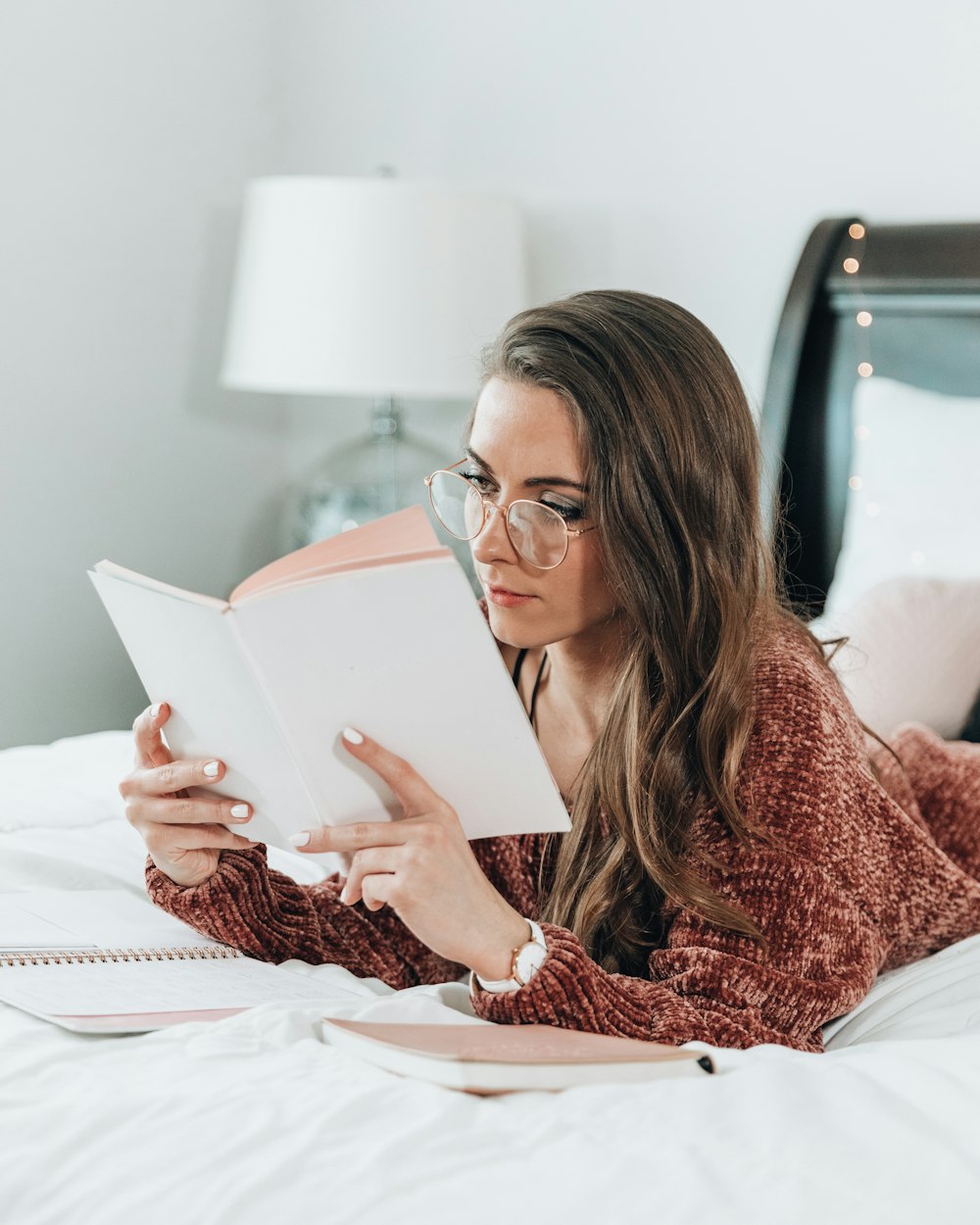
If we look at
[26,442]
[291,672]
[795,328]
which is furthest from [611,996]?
[26,442]

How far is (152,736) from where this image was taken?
1.04 m

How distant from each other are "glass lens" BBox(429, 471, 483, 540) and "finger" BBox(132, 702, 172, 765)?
283 millimetres

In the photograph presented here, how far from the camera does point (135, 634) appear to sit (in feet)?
3.37

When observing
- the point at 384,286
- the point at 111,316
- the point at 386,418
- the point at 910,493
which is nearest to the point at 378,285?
the point at 384,286

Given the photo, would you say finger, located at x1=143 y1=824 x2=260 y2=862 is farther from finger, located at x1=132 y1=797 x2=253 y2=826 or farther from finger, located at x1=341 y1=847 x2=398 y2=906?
finger, located at x1=341 y1=847 x2=398 y2=906

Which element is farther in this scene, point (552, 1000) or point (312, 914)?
point (312, 914)

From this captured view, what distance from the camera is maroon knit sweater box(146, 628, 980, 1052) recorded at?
96 centimetres

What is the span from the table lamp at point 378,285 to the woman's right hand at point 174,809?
1466 mm

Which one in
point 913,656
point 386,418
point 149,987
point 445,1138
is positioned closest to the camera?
point 445,1138

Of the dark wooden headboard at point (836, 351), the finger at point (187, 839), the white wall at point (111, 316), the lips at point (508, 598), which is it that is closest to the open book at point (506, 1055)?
the finger at point (187, 839)

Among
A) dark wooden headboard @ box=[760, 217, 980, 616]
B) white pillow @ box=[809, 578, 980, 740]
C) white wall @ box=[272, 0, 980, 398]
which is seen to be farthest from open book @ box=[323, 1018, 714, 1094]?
white wall @ box=[272, 0, 980, 398]

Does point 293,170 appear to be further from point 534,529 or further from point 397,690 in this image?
point 397,690

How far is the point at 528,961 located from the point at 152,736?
1.10 feet

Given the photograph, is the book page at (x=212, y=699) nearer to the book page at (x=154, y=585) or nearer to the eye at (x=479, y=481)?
the book page at (x=154, y=585)
